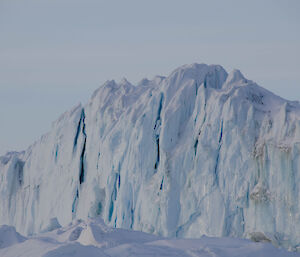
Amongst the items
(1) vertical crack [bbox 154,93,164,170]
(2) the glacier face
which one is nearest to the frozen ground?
(2) the glacier face

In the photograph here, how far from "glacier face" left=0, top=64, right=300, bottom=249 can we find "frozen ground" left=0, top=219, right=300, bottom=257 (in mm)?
3732

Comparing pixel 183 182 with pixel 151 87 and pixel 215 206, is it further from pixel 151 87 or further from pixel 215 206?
pixel 151 87

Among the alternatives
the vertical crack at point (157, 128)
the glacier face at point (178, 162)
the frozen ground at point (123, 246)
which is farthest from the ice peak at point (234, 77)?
the frozen ground at point (123, 246)

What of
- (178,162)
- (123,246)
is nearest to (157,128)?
(178,162)

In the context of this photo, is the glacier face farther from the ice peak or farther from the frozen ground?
the frozen ground

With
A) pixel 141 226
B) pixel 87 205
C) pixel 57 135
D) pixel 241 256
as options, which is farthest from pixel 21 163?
pixel 241 256

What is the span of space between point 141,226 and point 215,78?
247 inches

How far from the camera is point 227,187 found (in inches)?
877

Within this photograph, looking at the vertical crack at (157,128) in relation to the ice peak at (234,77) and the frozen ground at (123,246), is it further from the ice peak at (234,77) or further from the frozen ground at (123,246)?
the frozen ground at (123,246)

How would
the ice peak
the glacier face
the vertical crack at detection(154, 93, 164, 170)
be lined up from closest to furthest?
1. the glacier face
2. the vertical crack at detection(154, 93, 164, 170)
3. the ice peak

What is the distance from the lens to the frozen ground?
15703mm

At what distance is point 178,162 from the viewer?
2347 cm

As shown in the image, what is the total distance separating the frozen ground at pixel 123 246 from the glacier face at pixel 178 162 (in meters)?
3.73

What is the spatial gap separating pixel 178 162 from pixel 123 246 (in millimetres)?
7280
